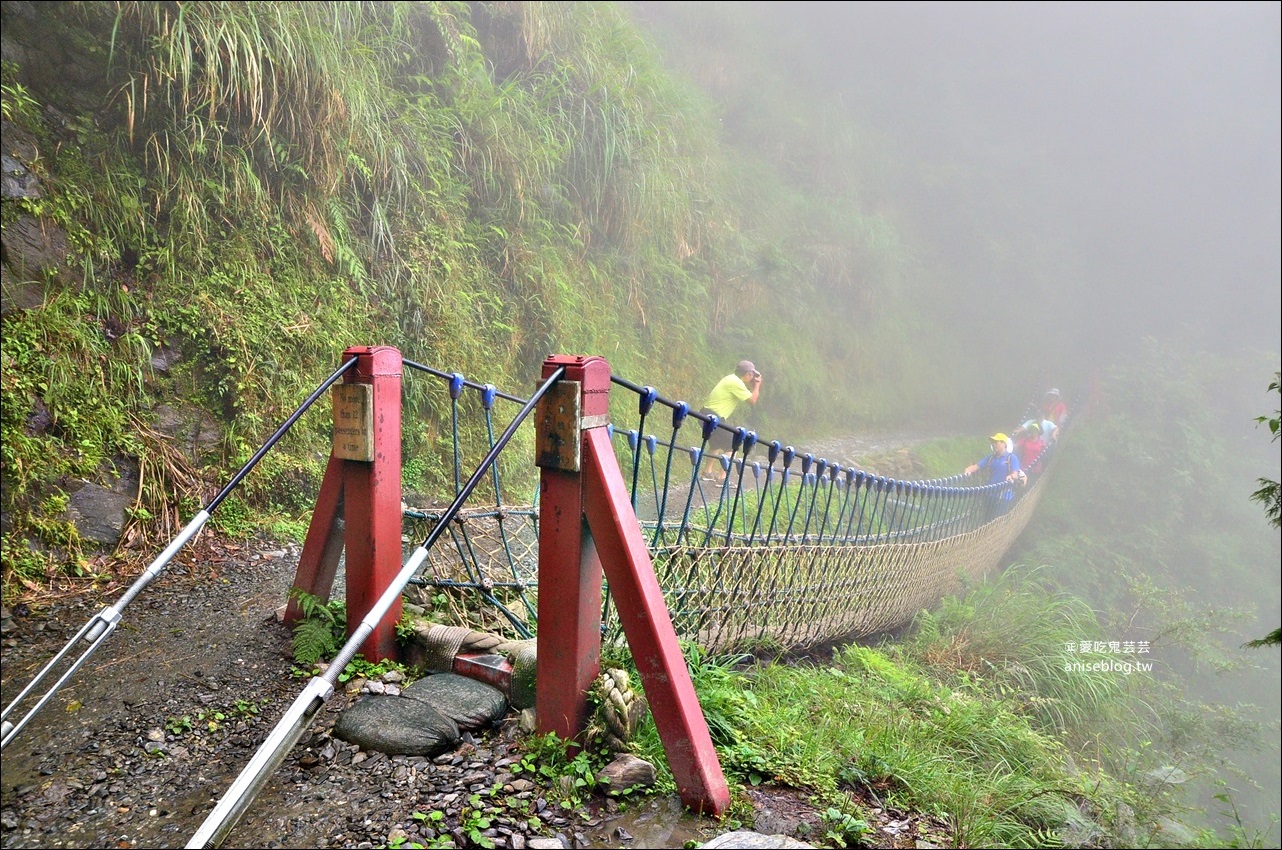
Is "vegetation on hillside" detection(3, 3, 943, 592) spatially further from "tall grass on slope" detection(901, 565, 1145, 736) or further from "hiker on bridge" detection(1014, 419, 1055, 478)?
"hiker on bridge" detection(1014, 419, 1055, 478)

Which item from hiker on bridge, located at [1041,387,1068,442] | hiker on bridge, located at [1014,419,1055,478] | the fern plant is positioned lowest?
the fern plant

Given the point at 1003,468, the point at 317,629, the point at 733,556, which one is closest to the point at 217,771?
the point at 317,629

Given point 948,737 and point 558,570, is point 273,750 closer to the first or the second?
point 558,570

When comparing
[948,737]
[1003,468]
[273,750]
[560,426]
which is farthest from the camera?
[1003,468]

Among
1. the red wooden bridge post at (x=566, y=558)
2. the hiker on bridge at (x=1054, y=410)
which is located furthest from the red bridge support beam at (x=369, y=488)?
the hiker on bridge at (x=1054, y=410)

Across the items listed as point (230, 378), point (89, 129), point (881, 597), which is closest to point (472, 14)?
point (89, 129)

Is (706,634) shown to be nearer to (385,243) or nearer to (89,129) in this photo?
(385,243)

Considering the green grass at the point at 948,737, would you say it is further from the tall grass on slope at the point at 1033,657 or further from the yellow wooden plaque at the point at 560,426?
the yellow wooden plaque at the point at 560,426

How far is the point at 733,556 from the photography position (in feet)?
11.1

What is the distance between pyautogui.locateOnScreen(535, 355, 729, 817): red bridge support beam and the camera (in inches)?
68.3

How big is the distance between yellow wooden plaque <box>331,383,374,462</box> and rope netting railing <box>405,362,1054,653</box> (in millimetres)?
271

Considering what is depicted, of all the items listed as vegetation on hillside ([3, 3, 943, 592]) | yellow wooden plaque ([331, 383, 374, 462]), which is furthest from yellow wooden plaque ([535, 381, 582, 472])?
vegetation on hillside ([3, 3, 943, 592])

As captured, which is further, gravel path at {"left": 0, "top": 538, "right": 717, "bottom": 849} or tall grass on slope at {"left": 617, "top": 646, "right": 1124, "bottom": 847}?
tall grass on slope at {"left": 617, "top": 646, "right": 1124, "bottom": 847}

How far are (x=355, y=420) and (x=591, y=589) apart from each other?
1.07 meters
